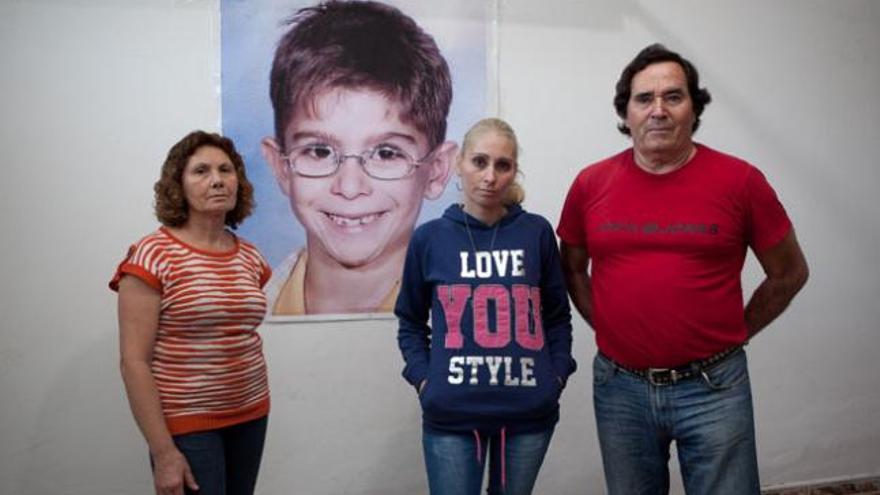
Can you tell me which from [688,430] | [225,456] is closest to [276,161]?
[225,456]

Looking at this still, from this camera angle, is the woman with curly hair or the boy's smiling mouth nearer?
the woman with curly hair

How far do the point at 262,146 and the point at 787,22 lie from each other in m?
2.39

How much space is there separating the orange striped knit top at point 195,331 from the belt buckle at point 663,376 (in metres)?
0.93

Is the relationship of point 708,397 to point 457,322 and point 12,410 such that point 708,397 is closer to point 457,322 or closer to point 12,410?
point 457,322

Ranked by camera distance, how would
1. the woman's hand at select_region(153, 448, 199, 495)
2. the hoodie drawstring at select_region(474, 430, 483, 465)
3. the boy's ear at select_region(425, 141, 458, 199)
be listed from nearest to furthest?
the woman's hand at select_region(153, 448, 199, 495)
the hoodie drawstring at select_region(474, 430, 483, 465)
the boy's ear at select_region(425, 141, 458, 199)

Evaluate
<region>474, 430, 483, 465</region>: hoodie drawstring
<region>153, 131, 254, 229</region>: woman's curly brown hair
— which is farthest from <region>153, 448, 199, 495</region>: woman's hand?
<region>474, 430, 483, 465</region>: hoodie drawstring

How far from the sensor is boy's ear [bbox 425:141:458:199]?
2424 mm

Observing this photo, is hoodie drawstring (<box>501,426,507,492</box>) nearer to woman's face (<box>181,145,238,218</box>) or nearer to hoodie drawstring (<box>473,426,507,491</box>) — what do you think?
hoodie drawstring (<box>473,426,507,491</box>)

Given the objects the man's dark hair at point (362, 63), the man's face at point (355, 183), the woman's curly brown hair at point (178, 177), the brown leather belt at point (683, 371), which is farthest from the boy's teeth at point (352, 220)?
the brown leather belt at point (683, 371)

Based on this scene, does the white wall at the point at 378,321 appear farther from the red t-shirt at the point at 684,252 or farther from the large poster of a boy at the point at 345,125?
the red t-shirt at the point at 684,252

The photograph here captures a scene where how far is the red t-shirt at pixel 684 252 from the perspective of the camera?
1.36m

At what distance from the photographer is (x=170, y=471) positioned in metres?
1.29

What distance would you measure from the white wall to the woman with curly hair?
0.86 meters

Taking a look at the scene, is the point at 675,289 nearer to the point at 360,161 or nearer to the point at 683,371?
the point at 683,371
